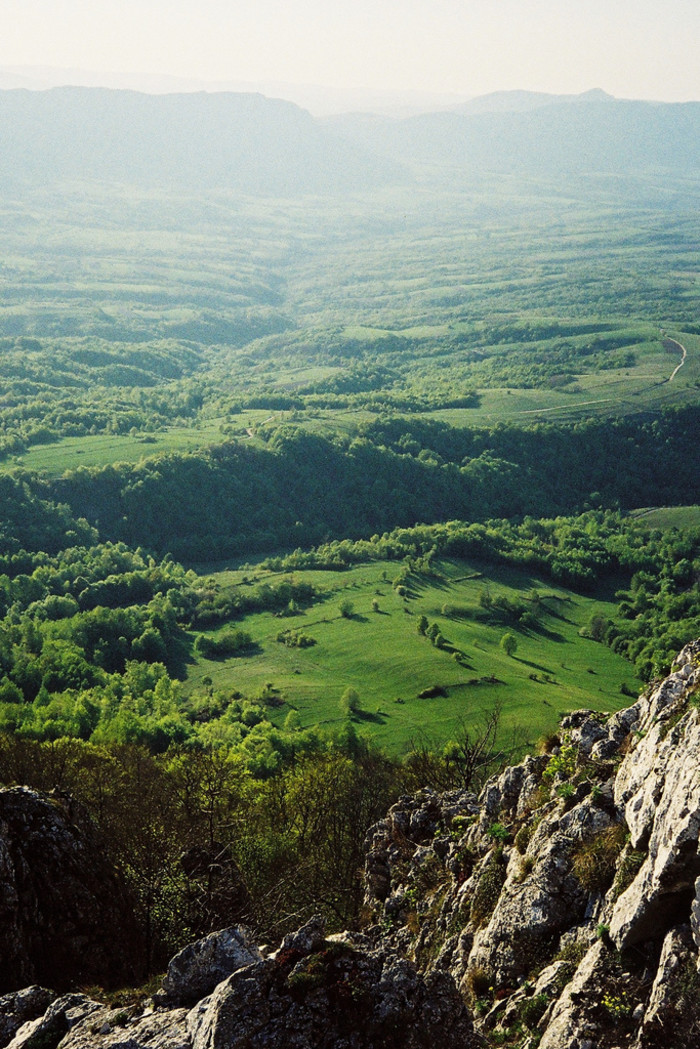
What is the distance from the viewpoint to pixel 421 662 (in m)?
142

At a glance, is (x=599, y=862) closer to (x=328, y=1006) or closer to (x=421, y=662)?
(x=328, y=1006)

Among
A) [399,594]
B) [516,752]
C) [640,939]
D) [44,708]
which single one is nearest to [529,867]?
[640,939]

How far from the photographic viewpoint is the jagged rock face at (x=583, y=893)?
2078cm

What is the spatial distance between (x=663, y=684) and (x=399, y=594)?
146537 mm

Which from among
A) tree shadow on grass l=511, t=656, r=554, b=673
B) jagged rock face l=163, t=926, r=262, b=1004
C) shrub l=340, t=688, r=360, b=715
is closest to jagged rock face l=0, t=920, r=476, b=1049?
jagged rock face l=163, t=926, r=262, b=1004

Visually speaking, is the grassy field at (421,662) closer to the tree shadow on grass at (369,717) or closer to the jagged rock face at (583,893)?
the tree shadow on grass at (369,717)

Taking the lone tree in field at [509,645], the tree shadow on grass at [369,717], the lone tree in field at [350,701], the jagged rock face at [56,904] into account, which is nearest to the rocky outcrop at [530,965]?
the jagged rock face at [56,904]

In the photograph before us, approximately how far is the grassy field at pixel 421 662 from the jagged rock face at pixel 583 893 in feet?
233

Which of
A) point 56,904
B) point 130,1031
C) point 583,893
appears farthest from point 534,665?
point 130,1031

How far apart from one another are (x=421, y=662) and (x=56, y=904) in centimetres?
11098

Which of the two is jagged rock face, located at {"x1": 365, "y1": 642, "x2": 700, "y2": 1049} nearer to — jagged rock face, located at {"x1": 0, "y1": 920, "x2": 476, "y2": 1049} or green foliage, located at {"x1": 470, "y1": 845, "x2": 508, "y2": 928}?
green foliage, located at {"x1": 470, "y1": 845, "x2": 508, "y2": 928}

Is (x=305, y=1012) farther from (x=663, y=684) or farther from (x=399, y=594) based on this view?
(x=399, y=594)

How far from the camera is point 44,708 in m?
99.6

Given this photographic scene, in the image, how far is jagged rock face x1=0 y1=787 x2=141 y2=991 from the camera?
3086cm
